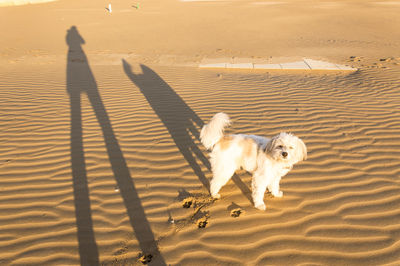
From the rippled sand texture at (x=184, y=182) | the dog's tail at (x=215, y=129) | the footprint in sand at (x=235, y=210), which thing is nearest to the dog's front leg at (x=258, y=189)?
the rippled sand texture at (x=184, y=182)

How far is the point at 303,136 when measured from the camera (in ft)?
17.4

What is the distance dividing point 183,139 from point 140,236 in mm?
2484

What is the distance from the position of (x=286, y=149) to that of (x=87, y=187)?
3.18 meters

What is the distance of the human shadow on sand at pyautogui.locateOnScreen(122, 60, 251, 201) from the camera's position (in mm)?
4699

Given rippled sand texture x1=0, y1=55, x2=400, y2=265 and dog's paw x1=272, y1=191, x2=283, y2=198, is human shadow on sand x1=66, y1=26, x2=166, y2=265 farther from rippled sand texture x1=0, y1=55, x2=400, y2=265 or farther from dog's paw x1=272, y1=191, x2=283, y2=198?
dog's paw x1=272, y1=191, x2=283, y2=198

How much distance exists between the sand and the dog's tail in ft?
3.34

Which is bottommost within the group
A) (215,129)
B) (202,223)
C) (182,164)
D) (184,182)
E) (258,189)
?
(202,223)

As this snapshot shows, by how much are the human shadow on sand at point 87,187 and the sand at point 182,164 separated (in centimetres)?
2

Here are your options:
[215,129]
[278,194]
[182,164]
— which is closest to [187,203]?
[182,164]

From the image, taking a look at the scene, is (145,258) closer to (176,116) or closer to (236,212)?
(236,212)

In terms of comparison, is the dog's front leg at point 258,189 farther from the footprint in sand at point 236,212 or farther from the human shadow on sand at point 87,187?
the human shadow on sand at point 87,187

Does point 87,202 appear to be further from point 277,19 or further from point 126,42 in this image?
point 277,19

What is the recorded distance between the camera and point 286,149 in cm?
298

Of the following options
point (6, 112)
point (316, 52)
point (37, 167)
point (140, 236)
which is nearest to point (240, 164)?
point (140, 236)
